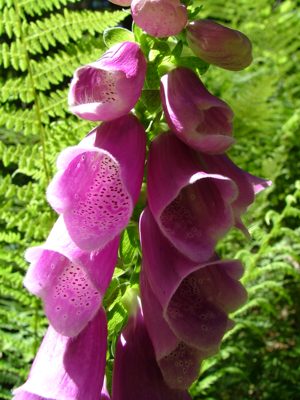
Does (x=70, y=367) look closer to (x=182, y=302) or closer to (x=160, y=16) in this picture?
(x=182, y=302)

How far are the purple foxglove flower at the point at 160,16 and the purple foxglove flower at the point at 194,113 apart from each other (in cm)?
4

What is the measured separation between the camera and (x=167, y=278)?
590mm

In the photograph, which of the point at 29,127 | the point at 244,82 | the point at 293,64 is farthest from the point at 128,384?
the point at 293,64

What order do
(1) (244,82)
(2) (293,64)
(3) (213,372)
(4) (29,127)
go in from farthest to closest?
(2) (293,64) → (1) (244,82) → (3) (213,372) → (4) (29,127)

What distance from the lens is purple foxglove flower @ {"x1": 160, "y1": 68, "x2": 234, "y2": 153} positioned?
59 centimetres

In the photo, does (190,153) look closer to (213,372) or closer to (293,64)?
(213,372)

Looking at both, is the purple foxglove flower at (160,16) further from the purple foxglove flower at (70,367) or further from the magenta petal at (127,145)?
the purple foxglove flower at (70,367)

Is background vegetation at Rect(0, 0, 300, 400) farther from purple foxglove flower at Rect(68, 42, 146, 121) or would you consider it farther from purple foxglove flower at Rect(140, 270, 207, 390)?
purple foxglove flower at Rect(68, 42, 146, 121)

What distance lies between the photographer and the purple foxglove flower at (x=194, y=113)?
0.59 m

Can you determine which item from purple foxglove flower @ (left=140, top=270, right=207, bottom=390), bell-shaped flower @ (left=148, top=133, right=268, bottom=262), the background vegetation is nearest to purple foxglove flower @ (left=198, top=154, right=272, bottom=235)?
bell-shaped flower @ (left=148, top=133, right=268, bottom=262)

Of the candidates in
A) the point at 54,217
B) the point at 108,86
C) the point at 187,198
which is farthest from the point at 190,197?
the point at 54,217

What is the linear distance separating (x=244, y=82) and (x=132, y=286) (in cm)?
121

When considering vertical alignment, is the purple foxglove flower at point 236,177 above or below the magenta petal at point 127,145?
below

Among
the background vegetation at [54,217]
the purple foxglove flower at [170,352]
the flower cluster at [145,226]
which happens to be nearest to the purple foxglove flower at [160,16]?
the flower cluster at [145,226]
